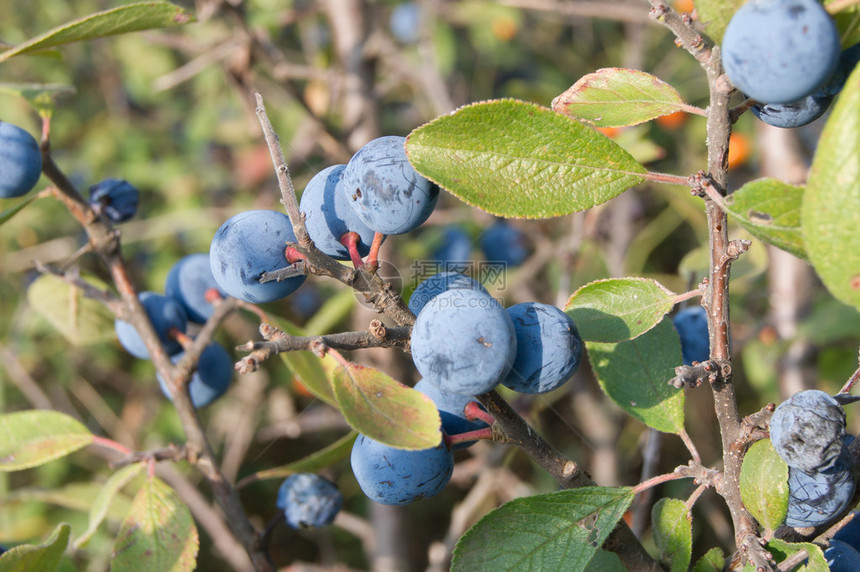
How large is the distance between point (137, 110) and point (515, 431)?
318 cm

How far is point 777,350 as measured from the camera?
185 centimetres

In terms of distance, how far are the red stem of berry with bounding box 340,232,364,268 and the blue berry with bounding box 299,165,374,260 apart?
1 centimetres

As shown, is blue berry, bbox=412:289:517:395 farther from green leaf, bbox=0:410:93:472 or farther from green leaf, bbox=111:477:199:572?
green leaf, bbox=0:410:93:472

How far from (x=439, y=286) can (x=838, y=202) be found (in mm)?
423

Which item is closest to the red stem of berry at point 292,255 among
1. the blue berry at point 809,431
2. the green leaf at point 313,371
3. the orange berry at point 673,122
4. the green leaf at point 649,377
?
the green leaf at point 313,371

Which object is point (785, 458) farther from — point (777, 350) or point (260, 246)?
point (777, 350)

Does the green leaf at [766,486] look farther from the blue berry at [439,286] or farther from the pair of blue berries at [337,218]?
the pair of blue berries at [337,218]

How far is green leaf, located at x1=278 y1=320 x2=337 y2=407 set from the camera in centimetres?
105

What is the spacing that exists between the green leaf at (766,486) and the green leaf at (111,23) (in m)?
1.01

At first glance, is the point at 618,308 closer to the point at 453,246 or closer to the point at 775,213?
the point at 775,213

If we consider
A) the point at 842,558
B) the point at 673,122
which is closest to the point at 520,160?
the point at 842,558

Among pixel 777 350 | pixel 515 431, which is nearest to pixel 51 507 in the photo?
pixel 515 431

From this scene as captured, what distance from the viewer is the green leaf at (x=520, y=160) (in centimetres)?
76

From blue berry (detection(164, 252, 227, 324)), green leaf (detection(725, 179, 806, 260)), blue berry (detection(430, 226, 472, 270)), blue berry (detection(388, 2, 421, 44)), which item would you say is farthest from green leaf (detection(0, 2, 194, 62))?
blue berry (detection(388, 2, 421, 44))
